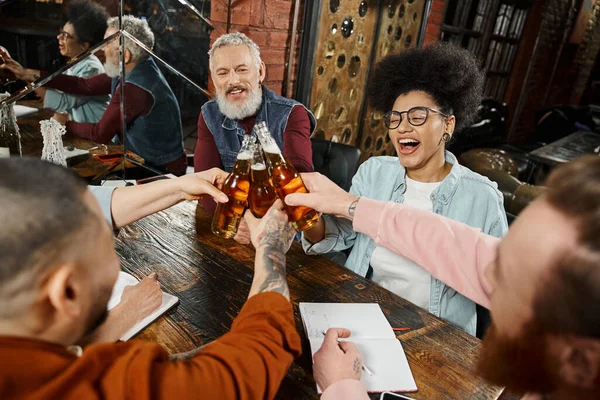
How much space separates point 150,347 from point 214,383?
0.11 m

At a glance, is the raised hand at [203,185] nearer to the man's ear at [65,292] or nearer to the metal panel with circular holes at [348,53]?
the man's ear at [65,292]

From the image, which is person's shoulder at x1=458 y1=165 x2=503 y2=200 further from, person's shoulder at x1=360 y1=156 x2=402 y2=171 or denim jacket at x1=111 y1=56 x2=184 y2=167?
denim jacket at x1=111 y1=56 x2=184 y2=167

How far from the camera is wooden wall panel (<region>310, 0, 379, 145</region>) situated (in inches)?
125

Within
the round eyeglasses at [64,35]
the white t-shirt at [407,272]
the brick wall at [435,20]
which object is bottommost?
the white t-shirt at [407,272]

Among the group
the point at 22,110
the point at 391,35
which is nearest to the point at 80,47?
the point at 22,110

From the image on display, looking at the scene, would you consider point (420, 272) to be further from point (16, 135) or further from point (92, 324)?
point (16, 135)

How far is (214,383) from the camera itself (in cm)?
60

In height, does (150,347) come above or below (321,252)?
above

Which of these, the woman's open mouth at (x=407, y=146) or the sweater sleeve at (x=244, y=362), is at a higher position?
the woman's open mouth at (x=407, y=146)

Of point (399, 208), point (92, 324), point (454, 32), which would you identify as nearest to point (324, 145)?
point (399, 208)

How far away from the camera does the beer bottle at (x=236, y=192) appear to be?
1194mm

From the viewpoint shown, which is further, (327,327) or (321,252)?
(321,252)

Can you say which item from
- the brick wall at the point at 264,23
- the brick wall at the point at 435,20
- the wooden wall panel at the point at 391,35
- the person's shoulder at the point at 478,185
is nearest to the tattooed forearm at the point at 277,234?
the person's shoulder at the point at 478,185

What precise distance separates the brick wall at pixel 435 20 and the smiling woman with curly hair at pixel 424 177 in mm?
2900
